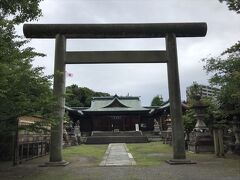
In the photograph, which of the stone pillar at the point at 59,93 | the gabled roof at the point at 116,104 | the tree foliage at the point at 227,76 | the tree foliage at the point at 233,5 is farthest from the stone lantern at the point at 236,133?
the gabled roof at the point at 116,104

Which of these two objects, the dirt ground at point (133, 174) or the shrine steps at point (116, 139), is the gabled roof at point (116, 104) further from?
the dirt ground at point (133, 174)

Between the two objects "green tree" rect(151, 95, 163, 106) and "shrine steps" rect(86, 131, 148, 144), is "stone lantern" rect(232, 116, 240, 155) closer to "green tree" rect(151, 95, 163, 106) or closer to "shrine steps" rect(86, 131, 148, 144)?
"shrine steps" rect(86, 131, 148, 144)

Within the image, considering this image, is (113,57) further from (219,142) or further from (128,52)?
(219,142)

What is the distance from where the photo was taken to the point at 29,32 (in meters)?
13.4

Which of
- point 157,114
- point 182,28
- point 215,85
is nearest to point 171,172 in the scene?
point 182,28

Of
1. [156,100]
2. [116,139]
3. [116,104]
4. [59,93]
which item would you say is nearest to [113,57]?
[59,93]

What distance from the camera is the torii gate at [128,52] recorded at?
13.4 meters

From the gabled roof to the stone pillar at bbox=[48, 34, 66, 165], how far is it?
3239cm

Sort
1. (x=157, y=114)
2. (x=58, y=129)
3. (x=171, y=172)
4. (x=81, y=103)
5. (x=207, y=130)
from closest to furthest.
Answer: (x=171, y=172), (x=58, y=129), (x=207, y=130), (x=157, y=114), (x=81, y=103)

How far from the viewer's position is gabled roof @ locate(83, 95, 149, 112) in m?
46.8

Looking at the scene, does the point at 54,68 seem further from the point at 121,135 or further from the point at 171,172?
the point at 121,135

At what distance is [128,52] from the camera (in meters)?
14.1

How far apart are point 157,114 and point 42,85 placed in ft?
126

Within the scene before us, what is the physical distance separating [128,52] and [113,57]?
773 millimetres
